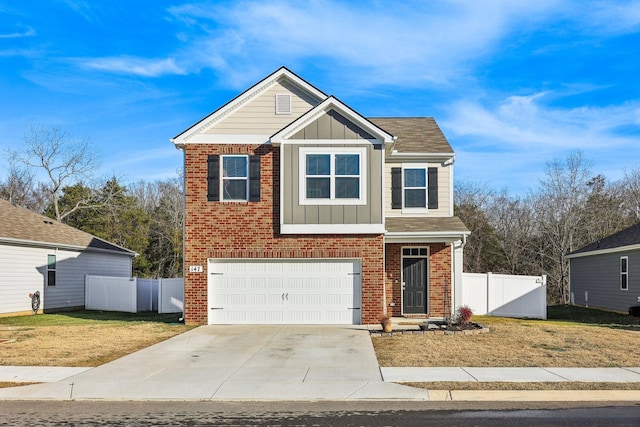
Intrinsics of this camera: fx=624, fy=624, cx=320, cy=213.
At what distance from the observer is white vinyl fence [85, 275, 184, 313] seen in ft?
81.3

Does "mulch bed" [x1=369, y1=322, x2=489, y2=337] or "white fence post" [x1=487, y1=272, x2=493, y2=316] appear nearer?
"mulch bed" [x1=369, y1=322, x2=489, y2=337]

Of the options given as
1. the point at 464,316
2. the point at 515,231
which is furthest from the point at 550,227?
the point at 464,316

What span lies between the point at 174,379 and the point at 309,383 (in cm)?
240

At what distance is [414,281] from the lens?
21438 millimetres

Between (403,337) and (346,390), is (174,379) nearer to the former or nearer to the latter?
(346,390)

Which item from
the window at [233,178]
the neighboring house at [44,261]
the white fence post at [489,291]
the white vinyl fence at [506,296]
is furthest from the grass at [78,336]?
the white fence post at [489,291]

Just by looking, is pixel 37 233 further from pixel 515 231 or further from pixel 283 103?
pixel 515 231

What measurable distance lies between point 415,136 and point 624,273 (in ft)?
36.3

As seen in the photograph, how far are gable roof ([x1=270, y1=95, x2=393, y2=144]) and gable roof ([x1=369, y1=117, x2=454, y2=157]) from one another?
0.78m

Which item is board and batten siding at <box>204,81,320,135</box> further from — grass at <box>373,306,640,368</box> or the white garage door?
grass at <box>373,306,640,368</box>

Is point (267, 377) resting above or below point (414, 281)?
below

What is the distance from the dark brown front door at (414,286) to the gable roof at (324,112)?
4.93 meters

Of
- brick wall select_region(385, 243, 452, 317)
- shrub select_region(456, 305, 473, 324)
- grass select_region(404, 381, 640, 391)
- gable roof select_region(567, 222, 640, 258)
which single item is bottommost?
grass select_region(404, 381, 640, 391)

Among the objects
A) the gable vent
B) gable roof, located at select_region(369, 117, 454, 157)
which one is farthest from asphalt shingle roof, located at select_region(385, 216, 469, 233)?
the gable vent
